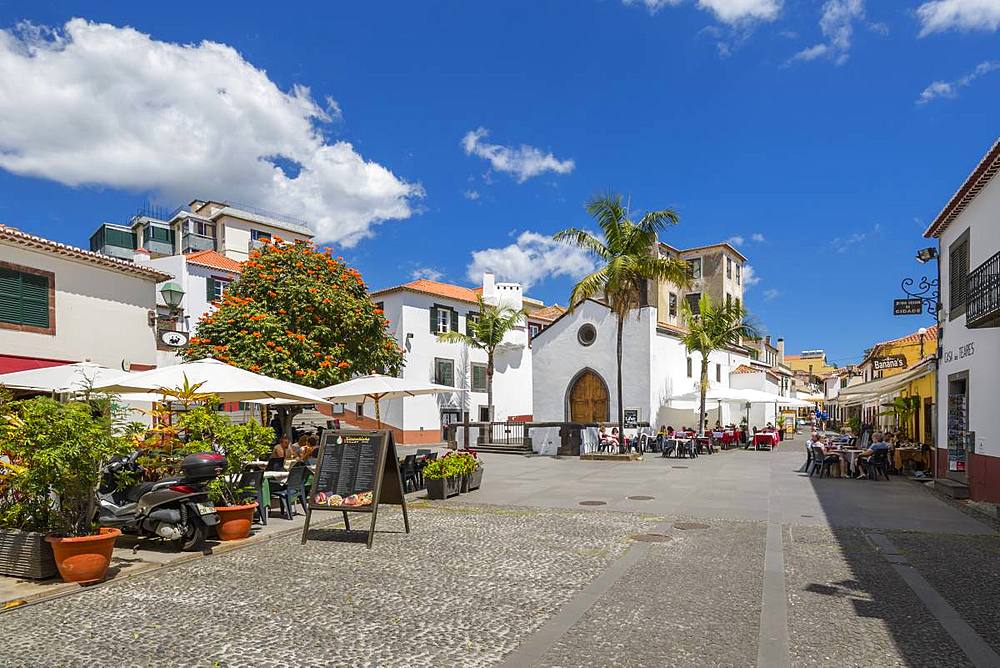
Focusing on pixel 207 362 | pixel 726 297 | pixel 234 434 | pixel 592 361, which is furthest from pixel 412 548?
pixel 726 297

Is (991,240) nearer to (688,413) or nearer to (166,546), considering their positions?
(166,546)

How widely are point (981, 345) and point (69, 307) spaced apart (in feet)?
69.5

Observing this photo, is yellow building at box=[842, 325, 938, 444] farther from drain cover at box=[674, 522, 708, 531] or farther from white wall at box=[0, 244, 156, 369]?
white wall at box=[0, 244, 156, 369]

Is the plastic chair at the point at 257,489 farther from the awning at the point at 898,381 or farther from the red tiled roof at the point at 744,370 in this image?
the red tiled roof at the point at 744,370

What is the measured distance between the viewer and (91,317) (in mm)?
18406

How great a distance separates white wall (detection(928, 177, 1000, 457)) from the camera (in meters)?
12.8

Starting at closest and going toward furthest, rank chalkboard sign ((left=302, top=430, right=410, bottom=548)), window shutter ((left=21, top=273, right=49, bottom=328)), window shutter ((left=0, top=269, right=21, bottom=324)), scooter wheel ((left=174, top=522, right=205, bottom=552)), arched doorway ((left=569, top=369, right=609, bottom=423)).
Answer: scooter wheel ((left=174, top=522, right=205, bottom=552)) < chalkboard sign ((left=302, top=430, right=410, bottom=548)) < window shutter ((left=0, top=269, right=21, bottom=324)) < window shutter ((left=21, top=273, right=49, bottom=328)) < arched doorway ((left=569, top=369, right=609, bottom=423))

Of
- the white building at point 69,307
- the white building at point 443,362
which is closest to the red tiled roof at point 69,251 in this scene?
the white building at point 69,307

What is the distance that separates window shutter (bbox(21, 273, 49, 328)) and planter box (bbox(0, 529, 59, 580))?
11.7 metres

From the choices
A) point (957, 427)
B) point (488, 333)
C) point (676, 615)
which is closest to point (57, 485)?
point (676, 615)

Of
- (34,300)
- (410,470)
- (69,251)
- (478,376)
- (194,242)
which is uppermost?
(194,242)

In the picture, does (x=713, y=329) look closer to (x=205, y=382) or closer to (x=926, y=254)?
(x=926, y=254)

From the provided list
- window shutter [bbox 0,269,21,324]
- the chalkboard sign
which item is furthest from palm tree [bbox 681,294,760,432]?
window shutter [bbox 0,269,21,324]

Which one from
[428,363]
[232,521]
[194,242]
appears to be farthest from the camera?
[194,242]
